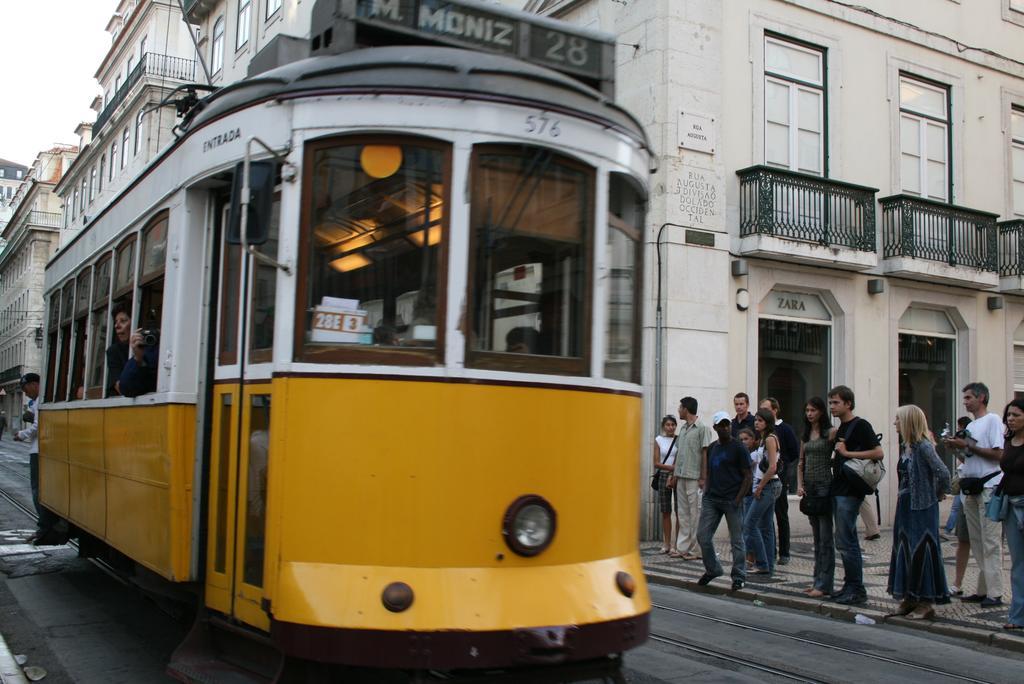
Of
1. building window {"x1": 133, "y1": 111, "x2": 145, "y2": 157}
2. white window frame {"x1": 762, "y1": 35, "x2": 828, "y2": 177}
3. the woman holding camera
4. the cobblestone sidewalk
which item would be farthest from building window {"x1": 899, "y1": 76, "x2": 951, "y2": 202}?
building window {"x1": 133, "y1": 111, "x2": 145, "y2": 157}

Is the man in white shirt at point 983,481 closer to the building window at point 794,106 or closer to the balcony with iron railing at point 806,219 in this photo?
the balcony with iron railing at point 806,219

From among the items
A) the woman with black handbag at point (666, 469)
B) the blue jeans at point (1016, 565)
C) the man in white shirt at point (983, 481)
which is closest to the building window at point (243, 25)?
the woman with black handbag at point (666, 469)

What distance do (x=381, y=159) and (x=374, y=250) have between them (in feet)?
1.32

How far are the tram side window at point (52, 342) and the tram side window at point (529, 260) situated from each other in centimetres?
615

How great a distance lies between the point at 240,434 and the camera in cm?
487

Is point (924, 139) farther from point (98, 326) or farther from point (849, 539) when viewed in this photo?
point (98, 326)

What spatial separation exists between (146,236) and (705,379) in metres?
10.0

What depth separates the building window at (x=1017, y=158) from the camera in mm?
19000

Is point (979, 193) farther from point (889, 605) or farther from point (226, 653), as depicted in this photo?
point (226, 653)

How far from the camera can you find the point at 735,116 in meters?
15.5

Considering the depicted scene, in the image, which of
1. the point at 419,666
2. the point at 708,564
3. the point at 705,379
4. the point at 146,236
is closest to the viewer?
the point at 419,666

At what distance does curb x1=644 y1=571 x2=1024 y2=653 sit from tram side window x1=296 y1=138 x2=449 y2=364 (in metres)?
5.71

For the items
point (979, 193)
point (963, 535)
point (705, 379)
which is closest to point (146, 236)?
point (963, 535)

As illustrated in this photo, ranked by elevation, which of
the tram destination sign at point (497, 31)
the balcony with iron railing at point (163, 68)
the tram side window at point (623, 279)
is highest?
the balcony with iron railing at point (163, 68)
